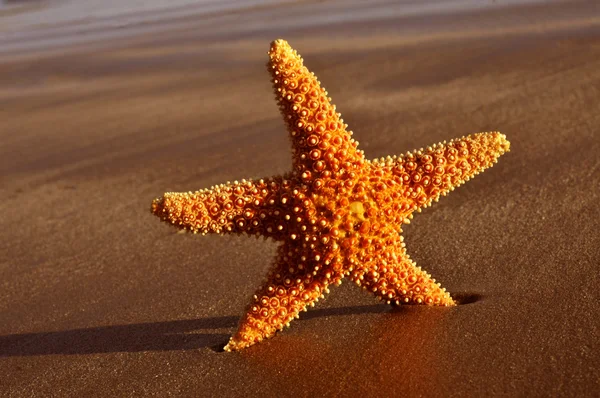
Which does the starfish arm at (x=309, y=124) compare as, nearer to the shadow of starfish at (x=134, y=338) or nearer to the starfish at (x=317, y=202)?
the starfish at (x=317, y=202)

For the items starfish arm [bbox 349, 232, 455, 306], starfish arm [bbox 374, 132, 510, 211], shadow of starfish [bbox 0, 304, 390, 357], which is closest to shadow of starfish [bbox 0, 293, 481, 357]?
shadow of starfish [bbox 0, 304, 390, 357]

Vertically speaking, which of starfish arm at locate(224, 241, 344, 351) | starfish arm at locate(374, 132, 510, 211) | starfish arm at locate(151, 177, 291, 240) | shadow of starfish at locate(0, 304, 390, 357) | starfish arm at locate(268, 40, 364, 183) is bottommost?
shadow of starfish at locate(0, 304, 390, 357)

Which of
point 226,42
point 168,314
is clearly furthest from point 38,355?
point 226,42

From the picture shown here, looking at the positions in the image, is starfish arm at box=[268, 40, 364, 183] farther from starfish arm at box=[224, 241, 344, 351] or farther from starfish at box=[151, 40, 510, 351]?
starfish arm at box=[224, 241, 344, 351]

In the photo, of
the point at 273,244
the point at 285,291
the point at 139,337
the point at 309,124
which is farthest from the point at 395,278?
the point at 273,244

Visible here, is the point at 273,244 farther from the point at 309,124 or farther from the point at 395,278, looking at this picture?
the point at 309,124

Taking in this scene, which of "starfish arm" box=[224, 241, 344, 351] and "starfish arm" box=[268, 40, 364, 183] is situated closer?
"starfish arm" box=[268, 40, 364, 183]

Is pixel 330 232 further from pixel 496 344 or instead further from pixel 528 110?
pixel 528 110
